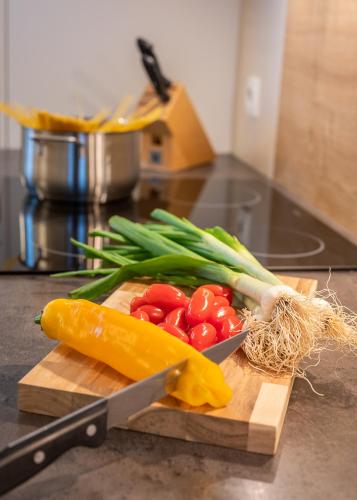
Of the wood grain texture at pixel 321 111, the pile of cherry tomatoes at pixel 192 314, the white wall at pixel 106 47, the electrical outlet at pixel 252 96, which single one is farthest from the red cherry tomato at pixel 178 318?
the white wall at pixel 106 47

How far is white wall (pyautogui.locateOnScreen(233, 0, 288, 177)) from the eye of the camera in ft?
6.81

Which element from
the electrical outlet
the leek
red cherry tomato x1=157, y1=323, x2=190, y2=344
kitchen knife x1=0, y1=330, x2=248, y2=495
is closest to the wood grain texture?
the electrical outlet

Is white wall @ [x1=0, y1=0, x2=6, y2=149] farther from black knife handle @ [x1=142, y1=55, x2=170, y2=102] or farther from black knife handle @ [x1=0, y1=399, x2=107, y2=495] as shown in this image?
black knife handle @ [x1=0, y1=399, x2=107, y2=495]

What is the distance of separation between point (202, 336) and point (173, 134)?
1284mm

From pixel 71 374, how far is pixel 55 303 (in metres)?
0.09

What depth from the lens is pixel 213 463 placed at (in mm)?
777

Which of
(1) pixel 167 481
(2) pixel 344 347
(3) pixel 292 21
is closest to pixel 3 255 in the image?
(2) pixel 344 347

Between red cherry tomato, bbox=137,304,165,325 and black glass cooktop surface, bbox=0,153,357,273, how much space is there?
36cm

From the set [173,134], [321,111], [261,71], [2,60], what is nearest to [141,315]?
[321,111]

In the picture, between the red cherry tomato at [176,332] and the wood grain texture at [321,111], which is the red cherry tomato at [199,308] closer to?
the red cherry tomato at [176,332]

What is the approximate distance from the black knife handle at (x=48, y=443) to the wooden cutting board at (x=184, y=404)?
0.11 metres

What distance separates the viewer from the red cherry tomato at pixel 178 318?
0.97 m

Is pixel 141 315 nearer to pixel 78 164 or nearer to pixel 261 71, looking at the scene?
pixel 78 164

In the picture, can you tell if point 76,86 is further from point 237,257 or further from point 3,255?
point 237,257
